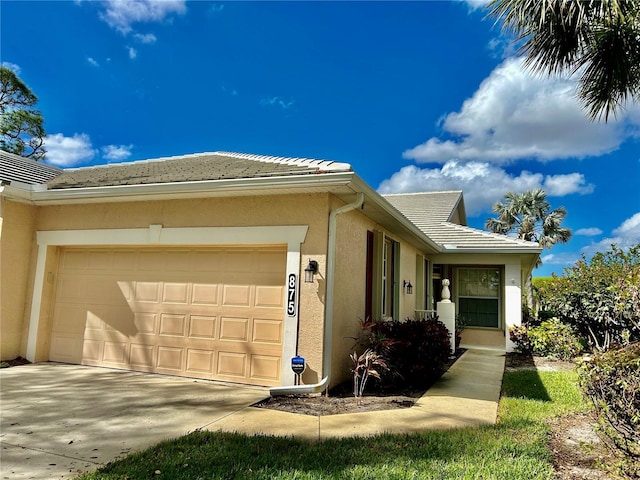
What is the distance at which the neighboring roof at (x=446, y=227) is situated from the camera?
12289mm

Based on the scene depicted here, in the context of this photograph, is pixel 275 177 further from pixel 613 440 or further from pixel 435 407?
pixel 613 440

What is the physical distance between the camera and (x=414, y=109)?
17.5 metres

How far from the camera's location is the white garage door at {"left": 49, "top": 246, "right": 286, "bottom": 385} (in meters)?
6.62

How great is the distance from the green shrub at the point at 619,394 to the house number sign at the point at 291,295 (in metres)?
3.76

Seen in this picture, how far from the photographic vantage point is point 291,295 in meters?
6.19

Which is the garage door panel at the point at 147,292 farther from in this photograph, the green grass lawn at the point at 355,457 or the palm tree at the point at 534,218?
the palm tree at the point at 534,218

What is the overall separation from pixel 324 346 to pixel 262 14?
27.5 ft

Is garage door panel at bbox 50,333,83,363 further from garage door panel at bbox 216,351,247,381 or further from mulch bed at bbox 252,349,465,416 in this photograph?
mulch bed at bbox 252,349,465,416

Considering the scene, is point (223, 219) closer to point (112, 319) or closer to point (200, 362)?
point (200, 362)

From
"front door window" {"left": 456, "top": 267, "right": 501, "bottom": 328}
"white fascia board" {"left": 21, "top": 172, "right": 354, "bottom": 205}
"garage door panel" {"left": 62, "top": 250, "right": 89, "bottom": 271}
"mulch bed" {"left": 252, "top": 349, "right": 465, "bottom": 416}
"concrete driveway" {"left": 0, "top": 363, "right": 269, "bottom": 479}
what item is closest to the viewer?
"concrete driveway" {"left": 0, "top": 363, "right": 269, "bottom": 479}

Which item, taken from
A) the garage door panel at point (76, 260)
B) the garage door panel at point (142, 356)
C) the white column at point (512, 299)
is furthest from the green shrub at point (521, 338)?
the garage door panel at point (76, 260)

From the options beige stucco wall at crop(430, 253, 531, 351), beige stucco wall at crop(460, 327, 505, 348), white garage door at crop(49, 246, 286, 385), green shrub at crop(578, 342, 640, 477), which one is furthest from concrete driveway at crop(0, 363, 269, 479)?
beige stucco wall at crop(460, 327, 505, 348)

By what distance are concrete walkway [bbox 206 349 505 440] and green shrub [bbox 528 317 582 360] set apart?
4.82m

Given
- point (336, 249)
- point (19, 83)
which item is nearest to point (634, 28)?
point (336, 249)
